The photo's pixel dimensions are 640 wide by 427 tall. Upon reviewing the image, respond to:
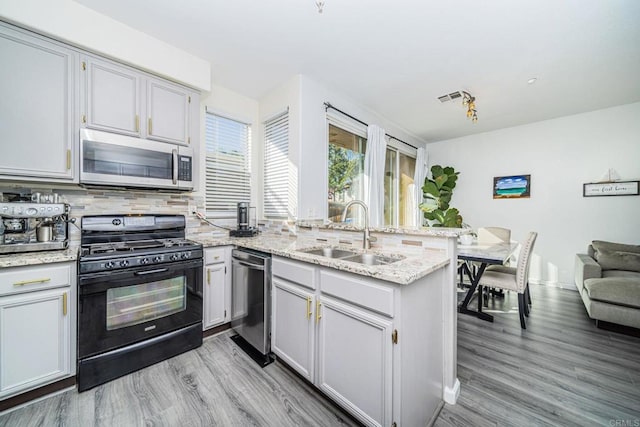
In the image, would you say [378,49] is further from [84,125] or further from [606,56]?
[84,125]

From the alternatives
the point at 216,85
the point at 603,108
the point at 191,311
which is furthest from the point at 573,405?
the point at 603,108

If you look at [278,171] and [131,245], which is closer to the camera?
[131,245]

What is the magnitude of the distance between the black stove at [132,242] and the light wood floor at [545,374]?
2303mm

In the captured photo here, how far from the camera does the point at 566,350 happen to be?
223 cm

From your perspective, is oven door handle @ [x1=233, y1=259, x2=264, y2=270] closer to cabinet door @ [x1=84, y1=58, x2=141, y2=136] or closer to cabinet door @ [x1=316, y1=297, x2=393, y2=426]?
cabinet door @ [x1=316, y1=297, x2=393, y2=426]

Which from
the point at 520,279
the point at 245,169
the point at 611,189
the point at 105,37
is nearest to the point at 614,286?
the point at 520,279

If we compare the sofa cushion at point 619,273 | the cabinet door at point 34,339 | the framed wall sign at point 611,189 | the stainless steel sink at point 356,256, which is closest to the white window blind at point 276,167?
the stainless steel sink at point 356,256

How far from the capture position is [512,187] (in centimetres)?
459

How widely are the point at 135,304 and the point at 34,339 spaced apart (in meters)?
0.53

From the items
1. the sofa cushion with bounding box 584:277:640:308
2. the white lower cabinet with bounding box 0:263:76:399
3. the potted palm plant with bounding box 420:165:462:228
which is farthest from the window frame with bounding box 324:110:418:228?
the white lower cabinet with bounding box 0:263:76:399

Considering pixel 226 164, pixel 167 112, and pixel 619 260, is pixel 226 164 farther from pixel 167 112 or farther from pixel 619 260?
pixel 619 260

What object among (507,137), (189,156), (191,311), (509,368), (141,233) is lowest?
(509,368)

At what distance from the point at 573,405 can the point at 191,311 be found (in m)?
2.90

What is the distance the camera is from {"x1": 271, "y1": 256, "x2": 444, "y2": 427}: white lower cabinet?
4.05ft
